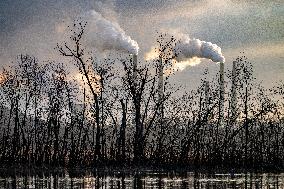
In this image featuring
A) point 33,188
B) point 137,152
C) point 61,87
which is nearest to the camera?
point 33,188

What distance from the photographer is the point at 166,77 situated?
55188 millimetres

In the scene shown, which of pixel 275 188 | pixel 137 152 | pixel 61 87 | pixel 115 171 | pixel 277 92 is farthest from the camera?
pixel 277 92

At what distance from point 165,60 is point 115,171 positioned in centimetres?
1420

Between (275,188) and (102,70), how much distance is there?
34.0 metres

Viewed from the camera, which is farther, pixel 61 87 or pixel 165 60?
pixel 61 87

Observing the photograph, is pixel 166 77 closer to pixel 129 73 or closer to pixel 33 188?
pixel 129 73

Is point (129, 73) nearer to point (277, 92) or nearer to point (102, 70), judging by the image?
point (102, 70)

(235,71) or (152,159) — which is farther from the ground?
(235,71)

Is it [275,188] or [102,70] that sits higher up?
[102,70]

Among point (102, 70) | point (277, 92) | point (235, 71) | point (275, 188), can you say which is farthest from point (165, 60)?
point (275, 188)

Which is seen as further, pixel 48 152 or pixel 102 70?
pixel 102 70

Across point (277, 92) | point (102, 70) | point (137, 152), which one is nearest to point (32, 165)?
point (137, 152)

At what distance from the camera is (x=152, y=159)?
168 ft

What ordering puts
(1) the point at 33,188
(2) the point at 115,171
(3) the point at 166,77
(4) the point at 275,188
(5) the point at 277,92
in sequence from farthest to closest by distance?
(5) the point at 277,92 → (3) the point at 166,77 → (2) the point at 115,171 → (4) the point at 275,188 → (1) the point at 33,188
